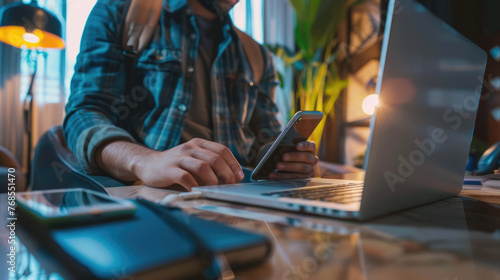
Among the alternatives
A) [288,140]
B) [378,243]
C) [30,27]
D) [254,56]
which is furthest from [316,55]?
[378,243]

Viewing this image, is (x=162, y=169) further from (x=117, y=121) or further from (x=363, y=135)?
(x=363, y=135)

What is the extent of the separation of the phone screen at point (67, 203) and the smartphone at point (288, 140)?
0.33m

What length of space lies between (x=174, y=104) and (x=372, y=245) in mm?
782

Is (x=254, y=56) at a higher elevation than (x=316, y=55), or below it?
below

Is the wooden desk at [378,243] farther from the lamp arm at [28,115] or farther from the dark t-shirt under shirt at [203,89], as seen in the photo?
the lamp arm at [28,115]

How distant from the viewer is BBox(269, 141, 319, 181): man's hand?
0.65m

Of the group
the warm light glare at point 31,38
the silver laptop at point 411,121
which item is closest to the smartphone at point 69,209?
the silver laptop at point 411,121

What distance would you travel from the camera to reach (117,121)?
33.3 inches

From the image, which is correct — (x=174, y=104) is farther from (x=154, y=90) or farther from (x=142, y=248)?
(x=142, y=248)

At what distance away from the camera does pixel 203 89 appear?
1.03m

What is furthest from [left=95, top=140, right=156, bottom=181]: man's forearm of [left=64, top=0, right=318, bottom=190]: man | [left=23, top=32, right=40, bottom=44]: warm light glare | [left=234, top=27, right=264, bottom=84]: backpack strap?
[left=23, top=32, right=40, bottom=44]: warm light glare

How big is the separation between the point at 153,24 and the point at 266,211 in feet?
2.51

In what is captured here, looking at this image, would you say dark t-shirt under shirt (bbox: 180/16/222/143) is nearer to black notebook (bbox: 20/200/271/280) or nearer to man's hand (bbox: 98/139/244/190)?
man's hand (bbox: 98/139/244/190)

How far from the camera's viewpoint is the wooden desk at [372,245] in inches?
6.7
